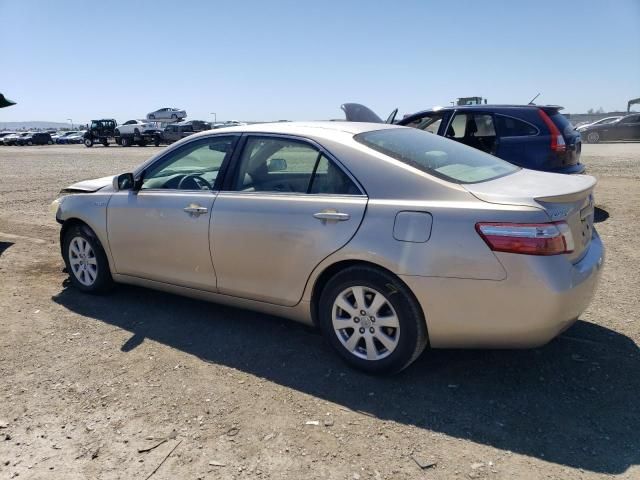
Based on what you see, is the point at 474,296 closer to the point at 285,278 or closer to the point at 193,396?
the point at 285,278

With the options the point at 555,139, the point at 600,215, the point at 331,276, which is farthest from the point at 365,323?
the point at 600,215

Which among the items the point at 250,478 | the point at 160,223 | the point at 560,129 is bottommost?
the point at 250,478

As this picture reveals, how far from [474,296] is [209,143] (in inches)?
93.7

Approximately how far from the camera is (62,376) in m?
3.46

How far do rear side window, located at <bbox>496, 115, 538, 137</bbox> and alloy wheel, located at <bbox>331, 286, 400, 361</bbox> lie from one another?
17.2 ft

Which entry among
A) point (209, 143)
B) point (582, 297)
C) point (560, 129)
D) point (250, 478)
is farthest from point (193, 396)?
point (560, 129)

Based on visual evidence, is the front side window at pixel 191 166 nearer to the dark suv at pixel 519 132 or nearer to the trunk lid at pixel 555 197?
the trunk lid at pixel 555 197

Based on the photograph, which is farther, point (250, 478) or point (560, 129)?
point (560, 129)

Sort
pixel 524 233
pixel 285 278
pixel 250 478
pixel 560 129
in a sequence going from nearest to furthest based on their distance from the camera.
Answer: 1. pixel 250 478
2. pixel 524 233
3. pixel 285 278
4. pixel 560 129

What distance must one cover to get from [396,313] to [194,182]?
6.55ft

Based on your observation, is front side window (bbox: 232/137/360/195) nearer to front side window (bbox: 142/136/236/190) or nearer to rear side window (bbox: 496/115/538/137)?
front side window (bbox: 142/136/236/190)

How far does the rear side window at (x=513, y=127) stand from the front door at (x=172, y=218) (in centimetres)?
496

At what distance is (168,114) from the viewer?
5575 cm

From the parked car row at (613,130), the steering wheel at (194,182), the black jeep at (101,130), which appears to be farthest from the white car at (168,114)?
the steering wheel at (194,182)
